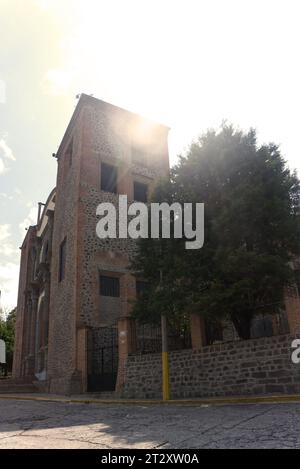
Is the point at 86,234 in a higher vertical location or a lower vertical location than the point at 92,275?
higher

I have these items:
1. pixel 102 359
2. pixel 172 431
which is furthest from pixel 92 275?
pixel 172 431

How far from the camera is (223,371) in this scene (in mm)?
9773

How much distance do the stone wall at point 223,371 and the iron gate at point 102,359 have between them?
64.0 inches

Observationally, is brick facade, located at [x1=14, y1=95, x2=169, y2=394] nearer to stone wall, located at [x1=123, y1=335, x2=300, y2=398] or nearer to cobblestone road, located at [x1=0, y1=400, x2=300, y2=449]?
stone wall, located at [x1=123, y1=335, x2=300, y2=398]

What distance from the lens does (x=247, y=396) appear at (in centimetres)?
871

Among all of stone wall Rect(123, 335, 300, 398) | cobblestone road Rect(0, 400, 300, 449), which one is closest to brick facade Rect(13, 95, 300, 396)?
stone wall Rect(123, 335, 300, 398)

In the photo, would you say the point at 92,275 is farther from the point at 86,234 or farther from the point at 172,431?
the point at 172,431

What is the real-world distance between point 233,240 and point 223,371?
11.2 feet

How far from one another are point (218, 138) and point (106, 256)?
346 inches

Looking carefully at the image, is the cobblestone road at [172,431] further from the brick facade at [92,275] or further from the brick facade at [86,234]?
the brick facade at [86,234]

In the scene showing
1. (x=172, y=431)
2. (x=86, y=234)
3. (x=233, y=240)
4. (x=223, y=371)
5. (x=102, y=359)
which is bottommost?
(x=172, y=431)

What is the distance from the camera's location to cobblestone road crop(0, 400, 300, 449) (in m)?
4.48

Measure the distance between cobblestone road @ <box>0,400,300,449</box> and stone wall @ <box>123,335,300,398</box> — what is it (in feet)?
4.95

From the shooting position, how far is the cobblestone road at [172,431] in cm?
448
